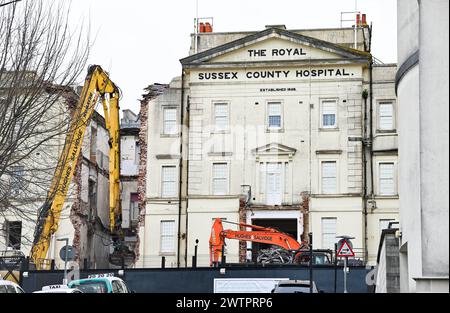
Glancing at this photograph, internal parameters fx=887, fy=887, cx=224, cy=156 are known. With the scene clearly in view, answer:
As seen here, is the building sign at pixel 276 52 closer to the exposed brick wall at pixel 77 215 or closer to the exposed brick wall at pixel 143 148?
the exposed brick wall at pixel 143 148

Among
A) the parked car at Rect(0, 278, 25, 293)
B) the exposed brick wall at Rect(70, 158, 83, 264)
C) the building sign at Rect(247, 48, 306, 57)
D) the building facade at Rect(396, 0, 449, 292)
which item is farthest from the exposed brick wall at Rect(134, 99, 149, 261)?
the building facade at Rect(396, 0, 449, 292)

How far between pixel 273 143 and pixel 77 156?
13.1m

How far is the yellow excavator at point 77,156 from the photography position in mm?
24906

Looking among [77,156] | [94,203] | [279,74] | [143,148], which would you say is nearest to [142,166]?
[143,148]

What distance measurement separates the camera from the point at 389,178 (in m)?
43.3

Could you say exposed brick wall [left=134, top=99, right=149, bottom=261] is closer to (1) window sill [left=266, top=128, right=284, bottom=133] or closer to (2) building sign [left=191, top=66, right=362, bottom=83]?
(2) building sign [left=191, top=66, right=362, bottom=83]

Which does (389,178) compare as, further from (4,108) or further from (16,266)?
(4,108)

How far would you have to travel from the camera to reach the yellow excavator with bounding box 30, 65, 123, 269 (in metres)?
24.9

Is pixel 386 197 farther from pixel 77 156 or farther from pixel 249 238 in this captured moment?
pixel 77 156

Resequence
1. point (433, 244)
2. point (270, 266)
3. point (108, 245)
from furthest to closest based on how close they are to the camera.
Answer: point (108, 245)
point (270, 266)
point (433, 244)

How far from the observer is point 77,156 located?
34.7m

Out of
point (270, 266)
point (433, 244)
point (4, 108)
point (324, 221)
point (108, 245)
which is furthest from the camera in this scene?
point (108, 245)
